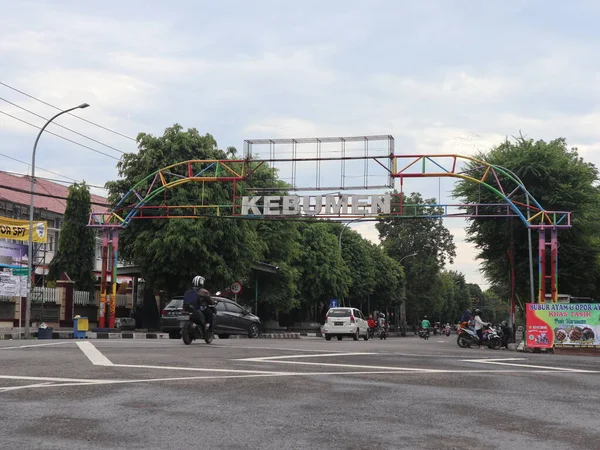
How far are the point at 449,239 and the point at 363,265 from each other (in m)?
15.5

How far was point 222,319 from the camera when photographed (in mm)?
28938

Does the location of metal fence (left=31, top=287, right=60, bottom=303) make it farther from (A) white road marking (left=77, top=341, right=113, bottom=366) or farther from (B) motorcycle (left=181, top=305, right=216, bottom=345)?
(A) white road marking (left=77, top=341, right=113, bottom=366)

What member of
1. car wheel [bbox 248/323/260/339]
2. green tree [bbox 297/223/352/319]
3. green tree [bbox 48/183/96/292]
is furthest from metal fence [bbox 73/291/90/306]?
green tree [bbox 297/223/352/319]

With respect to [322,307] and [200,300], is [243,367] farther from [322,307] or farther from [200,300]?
[322,307]

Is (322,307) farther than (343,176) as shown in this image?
Yes

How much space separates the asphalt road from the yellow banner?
70.3 feet

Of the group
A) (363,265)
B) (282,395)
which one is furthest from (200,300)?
(363,265)

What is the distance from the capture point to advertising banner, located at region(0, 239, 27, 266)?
3306 cm

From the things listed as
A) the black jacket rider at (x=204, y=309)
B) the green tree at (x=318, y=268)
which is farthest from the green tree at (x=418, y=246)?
the black jacket rider at (x=204, y=309)

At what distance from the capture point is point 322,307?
6900 cm

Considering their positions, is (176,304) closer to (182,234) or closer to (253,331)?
(253,331)

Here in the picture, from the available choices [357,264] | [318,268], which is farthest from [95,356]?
[357,264]

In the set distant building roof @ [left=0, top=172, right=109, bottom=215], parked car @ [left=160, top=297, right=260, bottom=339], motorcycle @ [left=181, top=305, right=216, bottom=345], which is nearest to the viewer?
motorcycle @ [left=181, top=305, right=216, bottom=345]

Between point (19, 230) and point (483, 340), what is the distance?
19983mm
